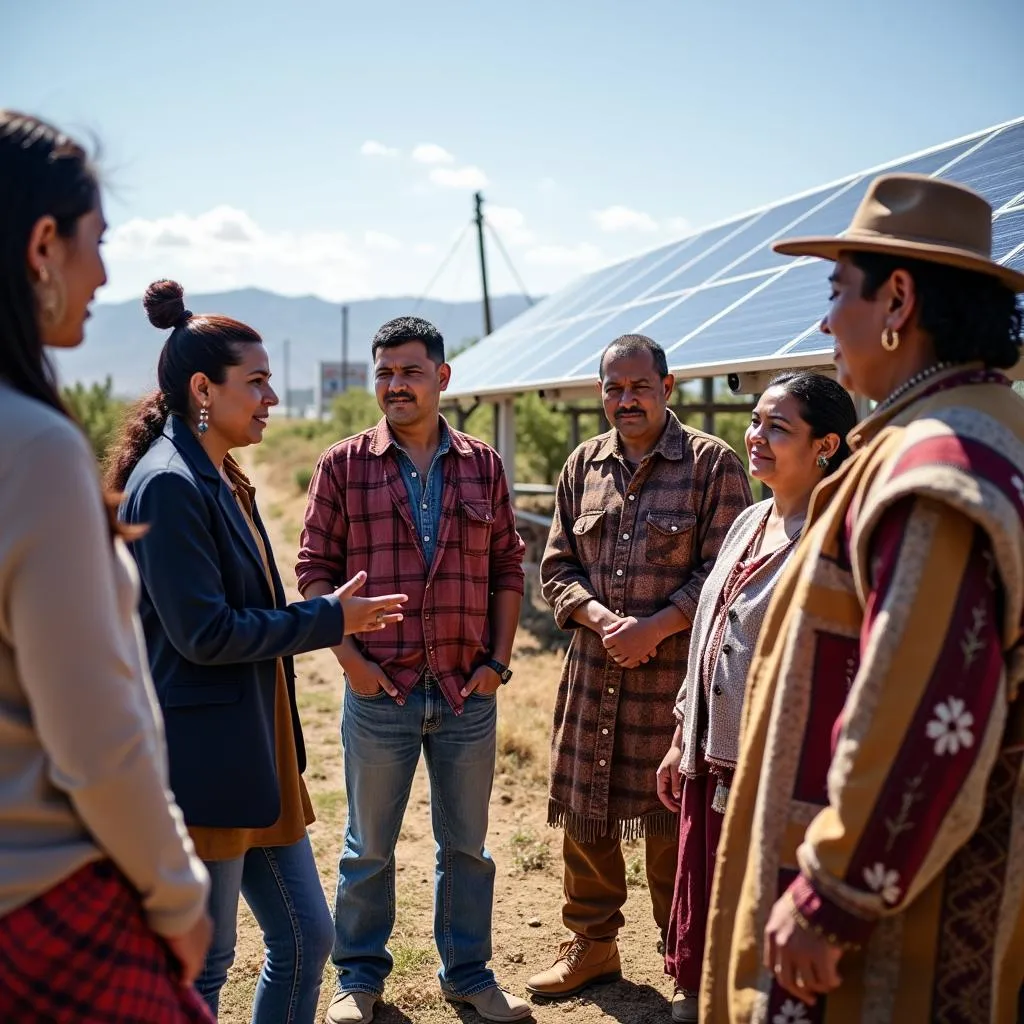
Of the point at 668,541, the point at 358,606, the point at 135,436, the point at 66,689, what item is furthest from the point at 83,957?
the point at 668,541

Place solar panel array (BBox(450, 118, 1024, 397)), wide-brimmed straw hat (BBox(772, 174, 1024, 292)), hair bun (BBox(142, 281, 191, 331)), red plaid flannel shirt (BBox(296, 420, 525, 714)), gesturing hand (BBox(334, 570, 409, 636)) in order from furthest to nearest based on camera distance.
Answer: solar panel array (BBox(450, 118, 1024, 397)), red plaid flannel shirt (BBox(296, 420, 525, 714)), hair bun (BBox(142, 281, 191, 331)), gesturing hand (BBox(334, 570, 409, 636)), wide-brimmed straw hat (BBox(772, 174, 1024, 292))

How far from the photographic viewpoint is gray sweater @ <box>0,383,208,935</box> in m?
1.43

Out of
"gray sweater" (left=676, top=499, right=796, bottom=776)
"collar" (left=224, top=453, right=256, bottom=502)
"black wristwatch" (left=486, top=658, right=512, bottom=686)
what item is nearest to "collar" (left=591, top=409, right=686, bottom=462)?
"gray sweater" (left=676, top=499, right=796, bottom=776)

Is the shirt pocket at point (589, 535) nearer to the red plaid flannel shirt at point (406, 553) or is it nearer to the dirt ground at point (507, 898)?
the red plaid flannel shirt at point (406, 553)

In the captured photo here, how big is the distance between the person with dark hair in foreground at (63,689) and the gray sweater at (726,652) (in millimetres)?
1846

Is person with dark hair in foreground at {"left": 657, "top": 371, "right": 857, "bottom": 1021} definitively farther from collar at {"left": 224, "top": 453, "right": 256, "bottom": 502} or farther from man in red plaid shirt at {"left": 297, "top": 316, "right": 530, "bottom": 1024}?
collar at {"left": 224, "top": 453, "right": 256, "bottom": 502}

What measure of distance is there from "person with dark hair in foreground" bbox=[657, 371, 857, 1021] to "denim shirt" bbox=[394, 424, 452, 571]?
973 millimetres

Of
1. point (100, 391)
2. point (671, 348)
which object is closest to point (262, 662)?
point (671, 348)

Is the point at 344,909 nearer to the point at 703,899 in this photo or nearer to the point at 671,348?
the point at 703,899

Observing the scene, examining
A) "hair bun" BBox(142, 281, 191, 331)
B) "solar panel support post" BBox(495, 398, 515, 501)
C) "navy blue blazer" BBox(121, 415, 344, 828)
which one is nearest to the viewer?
"navy blue blazer" BBox(121, 415, 344, 828)

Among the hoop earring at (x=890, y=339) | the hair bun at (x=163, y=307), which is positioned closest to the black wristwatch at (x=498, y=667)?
the hair bun at (x=163, y=307)

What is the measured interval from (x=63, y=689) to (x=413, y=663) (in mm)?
2168

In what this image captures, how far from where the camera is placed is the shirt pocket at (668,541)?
3744 millimetres

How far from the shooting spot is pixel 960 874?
5.66ft
